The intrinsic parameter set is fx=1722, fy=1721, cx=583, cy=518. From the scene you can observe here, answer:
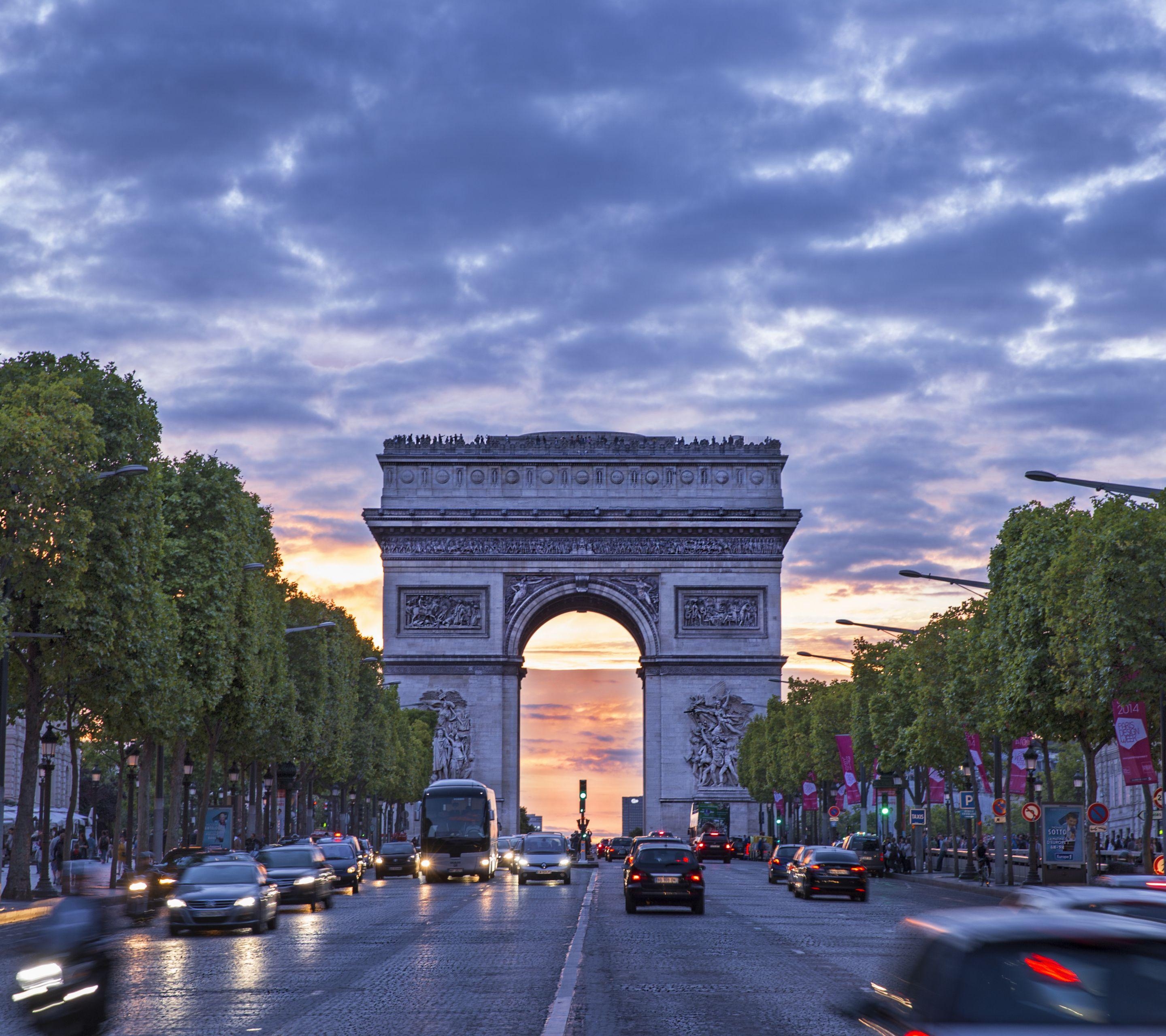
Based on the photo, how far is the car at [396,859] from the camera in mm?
76500

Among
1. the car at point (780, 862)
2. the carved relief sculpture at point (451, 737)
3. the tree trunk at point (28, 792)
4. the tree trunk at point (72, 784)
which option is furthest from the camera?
the carved relief sculpture at point (451, 737)

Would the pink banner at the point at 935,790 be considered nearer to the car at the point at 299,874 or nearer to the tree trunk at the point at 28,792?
the car at the point at 299,874

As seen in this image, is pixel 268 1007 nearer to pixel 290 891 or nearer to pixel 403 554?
pixel 290 891

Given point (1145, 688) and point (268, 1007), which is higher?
point (1145, 688)

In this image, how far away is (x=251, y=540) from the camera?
5959cm

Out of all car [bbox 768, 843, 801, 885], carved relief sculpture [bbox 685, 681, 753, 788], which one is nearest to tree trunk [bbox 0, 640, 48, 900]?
car [bbox 768, 843, 801, 885]

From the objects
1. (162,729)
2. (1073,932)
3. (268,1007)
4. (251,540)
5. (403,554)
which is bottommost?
(268,1007)

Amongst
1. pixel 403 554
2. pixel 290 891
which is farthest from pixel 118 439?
pixel 403 554

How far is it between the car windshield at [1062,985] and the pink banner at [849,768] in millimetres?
73743

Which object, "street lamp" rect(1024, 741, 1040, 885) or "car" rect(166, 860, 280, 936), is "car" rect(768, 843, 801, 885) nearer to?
"street lamp" rect(1024, 741, 1040, 885)

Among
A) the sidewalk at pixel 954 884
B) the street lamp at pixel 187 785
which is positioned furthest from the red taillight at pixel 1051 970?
the street lamp at pixel 187 785

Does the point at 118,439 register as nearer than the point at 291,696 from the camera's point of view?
Yes

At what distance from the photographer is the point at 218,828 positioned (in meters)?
63.2

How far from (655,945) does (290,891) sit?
16001 millimetres
